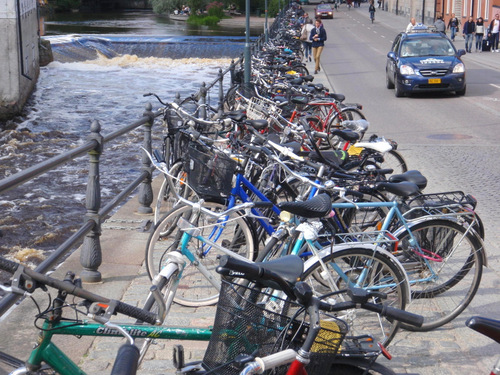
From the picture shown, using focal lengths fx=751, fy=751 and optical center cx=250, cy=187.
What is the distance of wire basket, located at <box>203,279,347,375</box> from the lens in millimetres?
2791

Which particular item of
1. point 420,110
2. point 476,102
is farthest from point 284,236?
point 476,102

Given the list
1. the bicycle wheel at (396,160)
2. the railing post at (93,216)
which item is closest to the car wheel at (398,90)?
the bicycle wheel at (396,160)

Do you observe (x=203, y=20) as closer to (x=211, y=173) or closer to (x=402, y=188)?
(x=211, y=173)

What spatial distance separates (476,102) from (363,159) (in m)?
13.1

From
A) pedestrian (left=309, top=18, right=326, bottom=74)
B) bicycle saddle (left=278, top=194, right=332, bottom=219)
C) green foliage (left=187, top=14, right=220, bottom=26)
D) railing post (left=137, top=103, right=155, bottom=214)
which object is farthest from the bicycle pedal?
green foliage (left=187, top=14, right=220, bottom=26)

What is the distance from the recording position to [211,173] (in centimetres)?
566

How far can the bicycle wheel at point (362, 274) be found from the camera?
14.8ft

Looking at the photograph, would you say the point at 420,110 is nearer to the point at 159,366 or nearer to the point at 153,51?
the point at 159,366

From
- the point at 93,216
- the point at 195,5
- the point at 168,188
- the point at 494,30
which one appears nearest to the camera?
the point at 93,216

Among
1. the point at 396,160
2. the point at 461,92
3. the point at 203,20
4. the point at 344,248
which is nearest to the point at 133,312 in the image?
the point at 344,248

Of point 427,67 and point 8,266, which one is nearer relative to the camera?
point 8,266

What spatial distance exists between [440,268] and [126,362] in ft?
11.8

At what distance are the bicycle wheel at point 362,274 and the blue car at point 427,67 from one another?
15.7m

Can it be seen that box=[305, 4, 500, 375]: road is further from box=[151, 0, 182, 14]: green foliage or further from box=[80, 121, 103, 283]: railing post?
box=[151, 0, 182, 14]: green foliage
